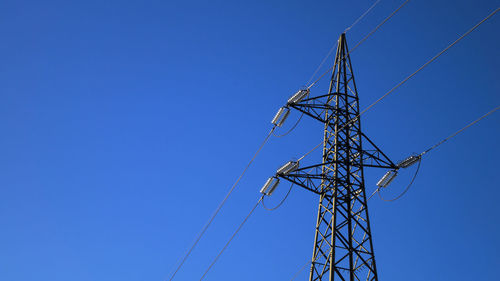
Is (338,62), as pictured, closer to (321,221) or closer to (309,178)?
(309,178)

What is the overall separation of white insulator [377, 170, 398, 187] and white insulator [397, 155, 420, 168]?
1.24 feet

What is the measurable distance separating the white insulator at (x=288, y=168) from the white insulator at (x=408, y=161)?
4.42 m

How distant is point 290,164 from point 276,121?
403cm

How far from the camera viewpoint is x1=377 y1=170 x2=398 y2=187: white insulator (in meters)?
19.5

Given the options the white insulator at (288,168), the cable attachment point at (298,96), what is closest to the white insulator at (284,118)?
the cable attachment point at (298,96)

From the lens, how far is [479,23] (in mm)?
12609

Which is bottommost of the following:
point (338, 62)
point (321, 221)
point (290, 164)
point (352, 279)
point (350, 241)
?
point (352, 279)

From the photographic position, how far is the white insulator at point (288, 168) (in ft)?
60.3

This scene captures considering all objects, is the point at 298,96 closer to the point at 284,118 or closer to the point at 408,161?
the point at 284,118

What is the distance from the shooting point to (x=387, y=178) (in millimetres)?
19625

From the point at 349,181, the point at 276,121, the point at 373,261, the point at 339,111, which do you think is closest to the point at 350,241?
the point at 373,261

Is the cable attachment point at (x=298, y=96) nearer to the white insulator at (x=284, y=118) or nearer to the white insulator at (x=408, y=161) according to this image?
the white insulator at (x=284, y=118)

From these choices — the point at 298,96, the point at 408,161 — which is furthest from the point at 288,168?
the point at 408,161

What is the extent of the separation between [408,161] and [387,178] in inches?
42.2
